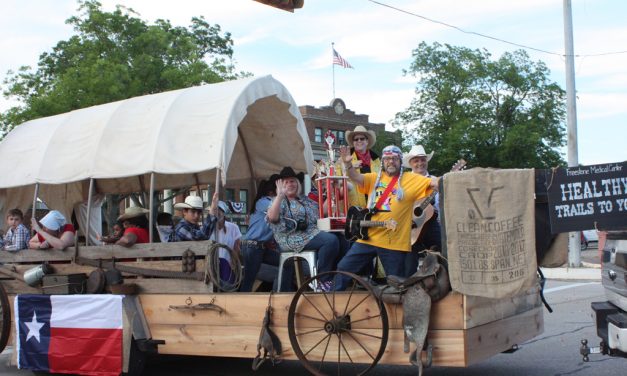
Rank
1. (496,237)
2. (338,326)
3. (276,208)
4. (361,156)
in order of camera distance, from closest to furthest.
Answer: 1. (496,237)
2. (338,326)
3. (276,208)
4. (361,156)

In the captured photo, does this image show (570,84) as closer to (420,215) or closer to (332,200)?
(332,200)

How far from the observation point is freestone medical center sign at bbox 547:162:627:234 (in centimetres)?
506

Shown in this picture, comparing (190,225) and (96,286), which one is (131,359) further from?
(190,225)

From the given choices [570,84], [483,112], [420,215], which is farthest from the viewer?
[483,112]

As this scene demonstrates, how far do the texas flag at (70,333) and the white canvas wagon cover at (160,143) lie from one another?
1.41 meters

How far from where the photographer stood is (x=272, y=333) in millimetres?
6172

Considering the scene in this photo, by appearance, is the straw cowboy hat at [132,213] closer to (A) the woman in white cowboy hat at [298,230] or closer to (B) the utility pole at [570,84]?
(A) the woman in white cowboy hat at [298,230]

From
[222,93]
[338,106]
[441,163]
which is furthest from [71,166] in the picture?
[338,106]

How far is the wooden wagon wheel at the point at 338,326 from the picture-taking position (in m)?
5.68

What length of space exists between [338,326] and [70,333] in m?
3.26

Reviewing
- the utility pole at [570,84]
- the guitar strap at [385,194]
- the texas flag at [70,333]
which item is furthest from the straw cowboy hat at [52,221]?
the utility pole at [570,84]

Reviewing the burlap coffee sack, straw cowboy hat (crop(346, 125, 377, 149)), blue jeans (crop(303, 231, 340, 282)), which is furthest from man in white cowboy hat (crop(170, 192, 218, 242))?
the burlap coffee sack

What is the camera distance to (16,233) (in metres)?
8.62

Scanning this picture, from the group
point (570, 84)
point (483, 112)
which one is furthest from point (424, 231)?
point (483, 112)
